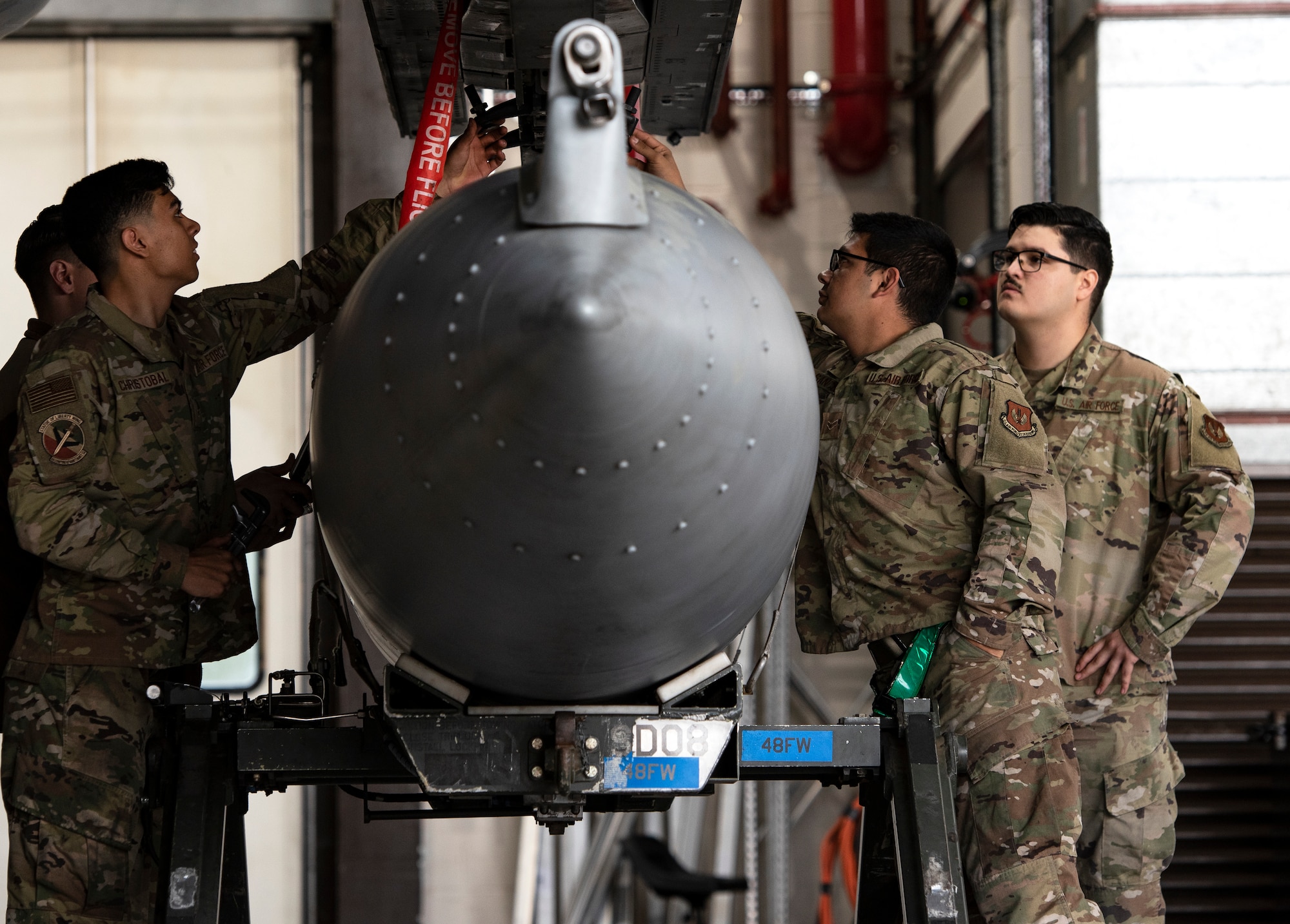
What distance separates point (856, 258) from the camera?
253 cm

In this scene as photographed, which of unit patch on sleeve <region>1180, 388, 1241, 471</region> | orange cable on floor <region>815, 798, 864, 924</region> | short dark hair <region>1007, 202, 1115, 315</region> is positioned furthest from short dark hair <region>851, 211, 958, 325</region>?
orange cable on floor <region>815, 798, 864, 924</region>

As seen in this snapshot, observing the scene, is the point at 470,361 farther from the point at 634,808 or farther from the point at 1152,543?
the point at 1152,543

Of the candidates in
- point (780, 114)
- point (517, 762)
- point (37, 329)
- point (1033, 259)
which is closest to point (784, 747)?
point (517, 762)

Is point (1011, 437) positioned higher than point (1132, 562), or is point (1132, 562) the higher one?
point (1011, 437)

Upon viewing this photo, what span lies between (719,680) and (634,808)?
337mm

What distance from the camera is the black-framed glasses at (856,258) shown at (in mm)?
2506

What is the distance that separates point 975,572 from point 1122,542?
0.62m

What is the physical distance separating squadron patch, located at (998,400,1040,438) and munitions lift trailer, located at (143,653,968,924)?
0.58 m

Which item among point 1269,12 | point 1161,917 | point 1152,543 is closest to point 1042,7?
point 1269,12

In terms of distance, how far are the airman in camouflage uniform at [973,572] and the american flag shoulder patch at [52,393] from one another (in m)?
1.33

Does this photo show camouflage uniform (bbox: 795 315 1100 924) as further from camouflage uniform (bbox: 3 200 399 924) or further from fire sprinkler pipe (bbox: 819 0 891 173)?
fire sprinkler pipe (bbox: 819 0 891 173)

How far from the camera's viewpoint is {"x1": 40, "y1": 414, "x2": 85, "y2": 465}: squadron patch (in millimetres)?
2168

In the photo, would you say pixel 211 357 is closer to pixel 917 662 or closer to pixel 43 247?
pixel 43 247

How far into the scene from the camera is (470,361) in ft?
3.95
